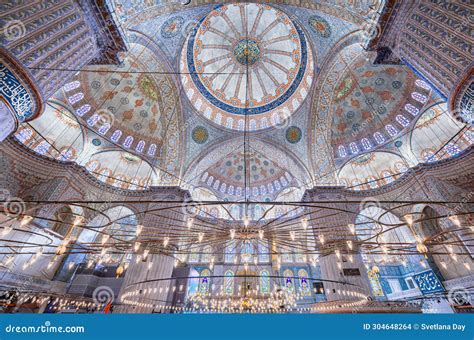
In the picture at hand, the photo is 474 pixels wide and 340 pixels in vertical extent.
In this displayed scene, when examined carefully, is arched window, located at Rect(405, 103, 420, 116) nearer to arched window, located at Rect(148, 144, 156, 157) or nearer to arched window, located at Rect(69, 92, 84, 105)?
arched window, located at Rect(148, 144, 156, 157)

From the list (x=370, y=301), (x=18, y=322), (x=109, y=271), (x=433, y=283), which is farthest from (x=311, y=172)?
(x=109, y=271)

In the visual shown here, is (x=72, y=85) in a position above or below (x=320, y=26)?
below

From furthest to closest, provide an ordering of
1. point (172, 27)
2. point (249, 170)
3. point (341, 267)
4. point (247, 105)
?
1. point (249, 170)
2. point (247, 105)
3. point (172, 27)
4. point (341, 267)

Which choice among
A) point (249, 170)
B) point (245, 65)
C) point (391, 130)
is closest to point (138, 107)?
point (245, 65)

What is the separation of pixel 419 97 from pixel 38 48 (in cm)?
2027

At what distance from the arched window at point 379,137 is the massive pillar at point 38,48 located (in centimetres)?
Result: 1792

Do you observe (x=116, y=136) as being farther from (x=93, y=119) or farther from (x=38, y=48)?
(x=38, y=48)

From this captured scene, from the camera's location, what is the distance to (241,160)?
20.2m

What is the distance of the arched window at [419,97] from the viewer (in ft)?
44.5

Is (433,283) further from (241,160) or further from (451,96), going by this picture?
(241,160)

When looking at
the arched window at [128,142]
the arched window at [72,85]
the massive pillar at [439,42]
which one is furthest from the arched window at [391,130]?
the arched window at [72,85]

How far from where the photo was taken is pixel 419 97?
13781 mm

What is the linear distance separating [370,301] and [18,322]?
13091mm

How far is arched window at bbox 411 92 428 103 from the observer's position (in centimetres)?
1358
